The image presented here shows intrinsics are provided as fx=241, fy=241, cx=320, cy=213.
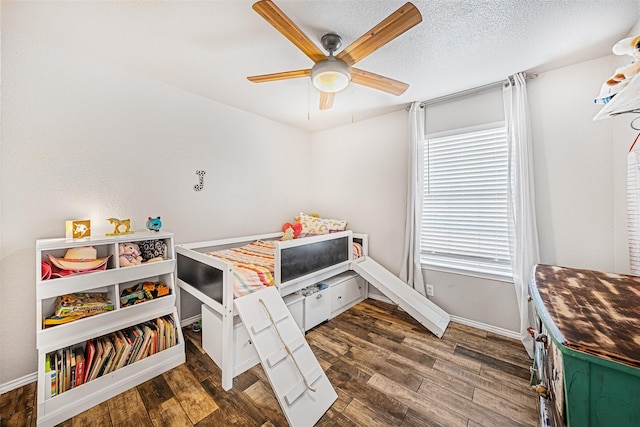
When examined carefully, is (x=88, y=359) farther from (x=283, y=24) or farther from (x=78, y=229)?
(x=283, y=24)

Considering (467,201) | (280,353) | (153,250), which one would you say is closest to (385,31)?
(467,201)

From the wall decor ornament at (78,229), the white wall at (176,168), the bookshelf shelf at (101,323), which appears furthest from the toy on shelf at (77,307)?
the wall decor ornament at (78,229)

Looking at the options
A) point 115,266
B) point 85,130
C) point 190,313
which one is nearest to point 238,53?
point 85,130

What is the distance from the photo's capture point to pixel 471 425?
54.8 inches

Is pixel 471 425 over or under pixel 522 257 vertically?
under

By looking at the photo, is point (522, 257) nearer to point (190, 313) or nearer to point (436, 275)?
point (436, 275)

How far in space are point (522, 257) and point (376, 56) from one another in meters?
2.12

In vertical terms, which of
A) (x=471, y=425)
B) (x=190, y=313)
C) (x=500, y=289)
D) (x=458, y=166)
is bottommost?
(x=471, y=425)

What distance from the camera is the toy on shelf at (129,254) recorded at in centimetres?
179

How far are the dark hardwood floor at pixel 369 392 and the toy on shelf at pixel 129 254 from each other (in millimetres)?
869

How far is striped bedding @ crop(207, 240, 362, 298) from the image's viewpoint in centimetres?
183

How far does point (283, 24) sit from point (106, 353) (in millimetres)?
2309

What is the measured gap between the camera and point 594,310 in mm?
865

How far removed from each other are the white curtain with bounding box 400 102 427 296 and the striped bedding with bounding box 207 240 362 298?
158 centimetres
